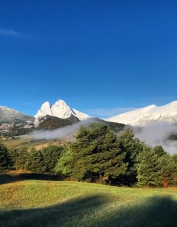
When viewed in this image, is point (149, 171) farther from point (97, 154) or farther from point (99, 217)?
point (99, 217)

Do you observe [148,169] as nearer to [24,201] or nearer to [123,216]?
[24,201]

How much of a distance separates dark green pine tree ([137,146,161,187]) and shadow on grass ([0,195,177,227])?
45.8 m

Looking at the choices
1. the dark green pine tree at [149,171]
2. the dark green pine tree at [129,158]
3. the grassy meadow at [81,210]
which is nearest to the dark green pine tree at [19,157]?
the dark green pine tree at [129,158]

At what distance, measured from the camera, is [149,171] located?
79125mm

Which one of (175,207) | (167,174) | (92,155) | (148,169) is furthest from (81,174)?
(175,207)

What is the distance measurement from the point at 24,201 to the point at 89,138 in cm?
3694

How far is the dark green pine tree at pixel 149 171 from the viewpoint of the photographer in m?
78.7

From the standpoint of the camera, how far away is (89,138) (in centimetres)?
7675

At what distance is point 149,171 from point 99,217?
180ft

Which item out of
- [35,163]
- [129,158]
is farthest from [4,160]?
[129,158]

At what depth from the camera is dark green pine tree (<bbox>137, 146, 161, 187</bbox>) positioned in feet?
258

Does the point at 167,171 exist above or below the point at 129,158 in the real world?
below

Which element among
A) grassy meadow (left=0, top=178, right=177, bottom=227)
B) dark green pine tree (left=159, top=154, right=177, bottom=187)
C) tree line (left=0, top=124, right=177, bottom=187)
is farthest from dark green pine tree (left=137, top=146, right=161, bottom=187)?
grassy meadow (left=0, top=178, right=177, bottom=227)

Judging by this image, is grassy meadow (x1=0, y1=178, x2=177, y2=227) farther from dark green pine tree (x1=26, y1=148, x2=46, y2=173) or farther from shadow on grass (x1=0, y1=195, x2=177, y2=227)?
dark green pine tree (x1=26, y1=148, x2=46, y2=173)
